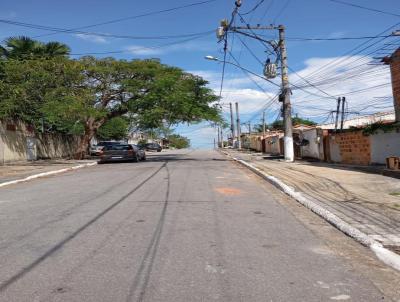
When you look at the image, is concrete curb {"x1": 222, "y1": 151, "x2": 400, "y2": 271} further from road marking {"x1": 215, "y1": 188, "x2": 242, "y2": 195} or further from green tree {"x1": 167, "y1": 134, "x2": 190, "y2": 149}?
green tree {"x1": 167, "y1": 134, "x2": 190, "y2": 149}

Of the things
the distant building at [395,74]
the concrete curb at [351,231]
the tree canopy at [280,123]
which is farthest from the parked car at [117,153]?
the tree canopy at [280,123]

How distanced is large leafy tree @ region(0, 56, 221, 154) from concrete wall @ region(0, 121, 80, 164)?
1108 mm

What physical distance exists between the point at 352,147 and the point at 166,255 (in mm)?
19001

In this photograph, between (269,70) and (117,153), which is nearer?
(269,70)

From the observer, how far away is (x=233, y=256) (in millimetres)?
6770

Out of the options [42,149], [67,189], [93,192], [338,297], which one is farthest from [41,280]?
[42,149]

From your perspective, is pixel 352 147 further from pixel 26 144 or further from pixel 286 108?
pixel 26 144

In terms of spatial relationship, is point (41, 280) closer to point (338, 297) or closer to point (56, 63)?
point (338, 297)

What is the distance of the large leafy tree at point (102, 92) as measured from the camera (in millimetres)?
31984

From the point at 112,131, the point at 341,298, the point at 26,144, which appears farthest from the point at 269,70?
the point at 112,131

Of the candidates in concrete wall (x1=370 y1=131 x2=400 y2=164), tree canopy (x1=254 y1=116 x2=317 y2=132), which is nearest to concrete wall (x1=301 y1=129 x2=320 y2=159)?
concrete wall (x1=370 y1=131 x2=400 y2=164)

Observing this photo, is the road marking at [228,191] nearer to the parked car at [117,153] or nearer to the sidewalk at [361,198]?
the sidewalk at [361,198]

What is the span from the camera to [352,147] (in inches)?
952

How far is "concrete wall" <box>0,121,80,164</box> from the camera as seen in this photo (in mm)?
31641
